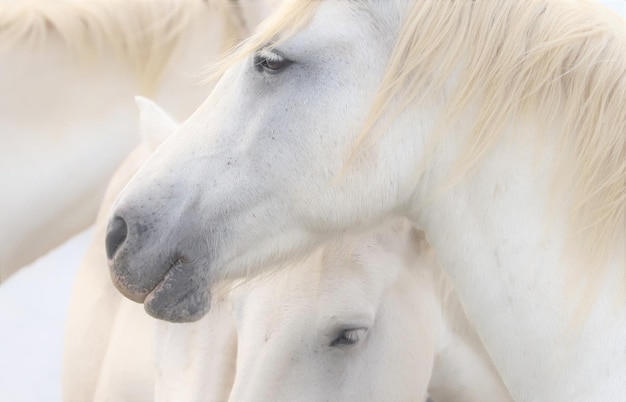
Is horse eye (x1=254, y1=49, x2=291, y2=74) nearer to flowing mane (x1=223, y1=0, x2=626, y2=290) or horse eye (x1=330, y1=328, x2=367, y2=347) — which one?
flowing mane (x1=223, y1=0, x2=626, y2=290)

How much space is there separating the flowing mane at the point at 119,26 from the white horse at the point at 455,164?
34.3 inches

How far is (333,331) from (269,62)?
0.39 metres

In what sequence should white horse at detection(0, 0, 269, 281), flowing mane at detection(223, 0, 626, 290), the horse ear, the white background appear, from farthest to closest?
Result: the white background, white horse at detection(0, 0, 269, 281), the horse ear, flowing mane at detection(223, 0, 626, 290)

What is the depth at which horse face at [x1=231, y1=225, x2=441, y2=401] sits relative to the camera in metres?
1.09

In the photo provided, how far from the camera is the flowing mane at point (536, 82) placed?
0.86m

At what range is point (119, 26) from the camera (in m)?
1.73

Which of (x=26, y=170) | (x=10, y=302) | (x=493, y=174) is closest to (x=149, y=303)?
(x=493, y=174)

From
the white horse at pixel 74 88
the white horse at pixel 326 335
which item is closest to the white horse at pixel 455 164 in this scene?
the white horse at pixel 326 335

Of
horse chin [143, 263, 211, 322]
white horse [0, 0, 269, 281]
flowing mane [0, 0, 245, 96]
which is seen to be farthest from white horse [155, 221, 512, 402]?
flowing mane [0, 0, 245, 96]

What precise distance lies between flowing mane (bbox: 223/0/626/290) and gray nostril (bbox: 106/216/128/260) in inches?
10.7

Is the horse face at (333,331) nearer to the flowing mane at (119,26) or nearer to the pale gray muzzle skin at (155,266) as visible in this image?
the pale gray muzzle skin at (155,266)

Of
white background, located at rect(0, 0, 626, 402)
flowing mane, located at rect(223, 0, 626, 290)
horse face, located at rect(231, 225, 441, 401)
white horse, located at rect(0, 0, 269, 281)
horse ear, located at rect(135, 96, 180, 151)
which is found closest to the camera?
flowing mane, located at rect(223, 0, 626, 290)

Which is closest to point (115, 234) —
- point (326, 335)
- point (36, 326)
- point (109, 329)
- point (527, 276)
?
point (326, 335)

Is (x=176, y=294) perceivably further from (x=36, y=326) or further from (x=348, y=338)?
(x=36, y=326)
